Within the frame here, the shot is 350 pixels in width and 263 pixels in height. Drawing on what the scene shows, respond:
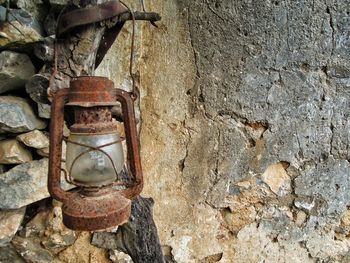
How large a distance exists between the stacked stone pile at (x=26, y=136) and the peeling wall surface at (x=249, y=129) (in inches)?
15.1

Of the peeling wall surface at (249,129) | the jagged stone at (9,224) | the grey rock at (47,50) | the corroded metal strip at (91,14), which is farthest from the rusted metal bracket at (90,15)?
the jagged stone at (9,224)

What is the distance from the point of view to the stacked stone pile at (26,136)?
37.2 inches

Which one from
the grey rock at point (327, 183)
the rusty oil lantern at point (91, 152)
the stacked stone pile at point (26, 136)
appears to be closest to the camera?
the rusty oil lantern at point (91, 152)

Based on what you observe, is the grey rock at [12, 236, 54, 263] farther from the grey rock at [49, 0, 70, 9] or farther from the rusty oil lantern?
the grey rock at [49, 0, 70, 9]

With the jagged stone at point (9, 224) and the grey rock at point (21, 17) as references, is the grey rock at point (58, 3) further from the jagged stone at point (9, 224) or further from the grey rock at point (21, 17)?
the jagged stone at point (9, 224)

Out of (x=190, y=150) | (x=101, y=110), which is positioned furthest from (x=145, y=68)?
(x=101, y=110)

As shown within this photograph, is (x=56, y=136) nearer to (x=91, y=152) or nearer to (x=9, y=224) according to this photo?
(x=91, y=152)

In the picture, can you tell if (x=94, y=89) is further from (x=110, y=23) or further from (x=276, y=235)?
(x=276, y=235)

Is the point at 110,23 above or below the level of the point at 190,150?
above

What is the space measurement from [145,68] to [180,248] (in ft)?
2.47

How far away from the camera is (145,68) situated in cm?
125

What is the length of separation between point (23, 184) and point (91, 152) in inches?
22.3

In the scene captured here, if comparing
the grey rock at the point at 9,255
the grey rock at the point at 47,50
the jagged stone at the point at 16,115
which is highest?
the grey rock at the point at 47,50

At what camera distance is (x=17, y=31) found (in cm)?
94
